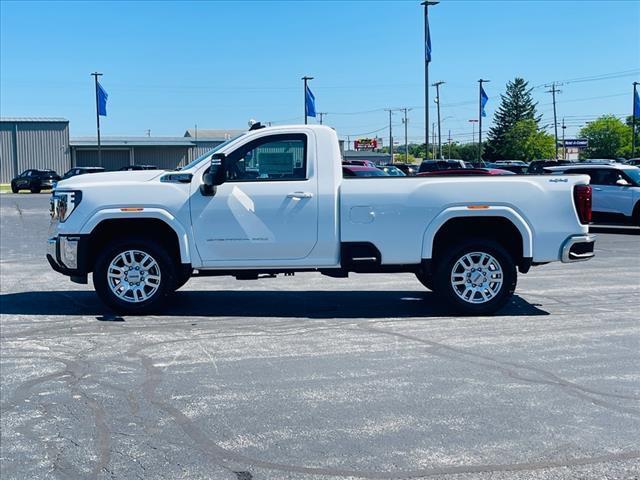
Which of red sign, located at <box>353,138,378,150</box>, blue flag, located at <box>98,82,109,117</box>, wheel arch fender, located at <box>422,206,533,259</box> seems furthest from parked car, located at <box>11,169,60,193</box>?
red sign, located at <box>353,138,378,150</box>

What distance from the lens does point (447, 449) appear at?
4871 mm

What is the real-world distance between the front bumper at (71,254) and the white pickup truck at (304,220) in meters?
0.01

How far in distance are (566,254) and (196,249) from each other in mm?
4316

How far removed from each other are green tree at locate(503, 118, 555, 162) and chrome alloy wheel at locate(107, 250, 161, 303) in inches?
4182

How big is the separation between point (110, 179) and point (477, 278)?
14.8 ft

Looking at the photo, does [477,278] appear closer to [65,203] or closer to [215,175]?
[215,175]

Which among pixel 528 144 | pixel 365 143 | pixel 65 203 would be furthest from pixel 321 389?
pixel 365 143

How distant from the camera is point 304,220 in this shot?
8.98 metres

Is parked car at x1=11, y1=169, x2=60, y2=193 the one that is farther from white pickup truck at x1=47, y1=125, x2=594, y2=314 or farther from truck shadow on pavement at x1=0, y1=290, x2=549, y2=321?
white pickup truck at x1=47, y1=125, x2=594, y2=314

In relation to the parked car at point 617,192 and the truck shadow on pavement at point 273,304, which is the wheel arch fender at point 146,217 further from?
the parked car at point 617,192

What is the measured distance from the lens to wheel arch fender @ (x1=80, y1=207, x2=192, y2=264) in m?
8.96

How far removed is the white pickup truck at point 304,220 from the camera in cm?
895

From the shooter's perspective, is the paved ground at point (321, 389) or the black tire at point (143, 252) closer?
the paved ground at point (321, 389)

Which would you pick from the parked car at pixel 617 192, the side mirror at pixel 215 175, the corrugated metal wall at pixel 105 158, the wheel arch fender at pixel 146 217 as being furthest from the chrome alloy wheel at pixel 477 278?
the corrugated metal wall at pixel 105 158
